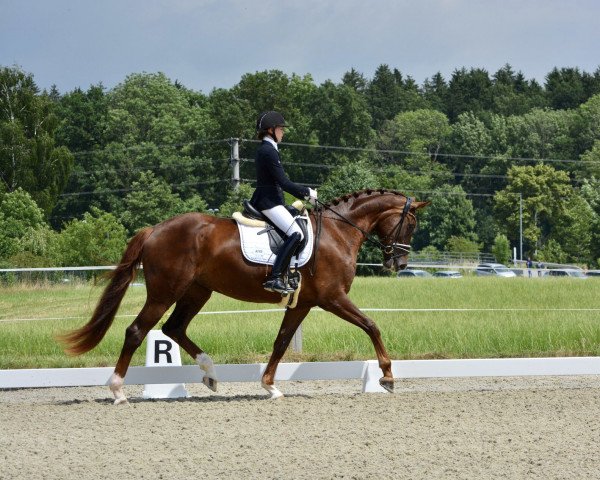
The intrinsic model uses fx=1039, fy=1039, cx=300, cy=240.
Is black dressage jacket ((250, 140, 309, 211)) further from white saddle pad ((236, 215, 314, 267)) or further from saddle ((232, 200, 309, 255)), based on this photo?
white saddle pad ((236, 215, 314, 267))

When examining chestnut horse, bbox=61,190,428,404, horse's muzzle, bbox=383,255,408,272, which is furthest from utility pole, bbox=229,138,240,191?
chestnut horse, bbox=61,190,428,404

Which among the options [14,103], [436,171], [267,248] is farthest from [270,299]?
[436,171]

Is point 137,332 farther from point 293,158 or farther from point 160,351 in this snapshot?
point 293,158

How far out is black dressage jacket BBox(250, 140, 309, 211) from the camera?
805 centimetres

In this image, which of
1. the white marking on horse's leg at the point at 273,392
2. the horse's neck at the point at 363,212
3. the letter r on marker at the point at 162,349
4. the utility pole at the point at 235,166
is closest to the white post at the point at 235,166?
the utility pole at the point at 235,166

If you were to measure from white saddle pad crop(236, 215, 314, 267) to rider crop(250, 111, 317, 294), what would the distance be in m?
0.12

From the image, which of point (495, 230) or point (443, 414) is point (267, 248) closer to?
point (443, 414)

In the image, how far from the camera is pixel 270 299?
8.34 m

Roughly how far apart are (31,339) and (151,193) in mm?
47280

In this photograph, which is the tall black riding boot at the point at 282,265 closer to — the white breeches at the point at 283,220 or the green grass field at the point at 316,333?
the white breeches at the point at 283,220

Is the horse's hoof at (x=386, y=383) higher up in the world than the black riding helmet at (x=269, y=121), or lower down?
lower down

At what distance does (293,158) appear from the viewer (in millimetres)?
72812

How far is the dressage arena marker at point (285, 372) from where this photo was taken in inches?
336

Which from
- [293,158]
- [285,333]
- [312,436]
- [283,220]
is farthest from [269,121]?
[293,158]
